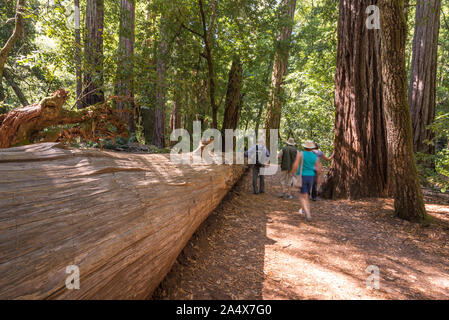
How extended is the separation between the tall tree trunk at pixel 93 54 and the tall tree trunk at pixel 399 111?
6689mm

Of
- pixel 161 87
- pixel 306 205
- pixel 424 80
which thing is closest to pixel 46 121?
pixel 161 87

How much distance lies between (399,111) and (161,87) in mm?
6296

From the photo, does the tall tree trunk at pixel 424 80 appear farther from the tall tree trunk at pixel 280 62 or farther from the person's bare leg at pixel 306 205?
the person's bare leg at pixel 306 205

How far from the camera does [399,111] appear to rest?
13.5 feet

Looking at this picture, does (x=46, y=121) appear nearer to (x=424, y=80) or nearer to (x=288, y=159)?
(x=288, y=159)

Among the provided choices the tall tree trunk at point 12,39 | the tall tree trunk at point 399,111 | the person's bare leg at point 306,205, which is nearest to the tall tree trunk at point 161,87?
the tall tree trunk at point 12,39

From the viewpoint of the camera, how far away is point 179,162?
3918 mm

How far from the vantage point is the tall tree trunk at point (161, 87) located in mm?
7221

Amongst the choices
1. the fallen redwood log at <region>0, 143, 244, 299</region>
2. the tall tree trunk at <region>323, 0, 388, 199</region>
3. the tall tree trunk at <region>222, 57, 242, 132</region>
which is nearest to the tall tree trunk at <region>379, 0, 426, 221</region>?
the tall tree trunk at <region>323, 0, 388, 199</region>

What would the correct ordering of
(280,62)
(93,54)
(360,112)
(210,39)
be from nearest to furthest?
(360,112) → (93,54) → (210,39) → (280,62)

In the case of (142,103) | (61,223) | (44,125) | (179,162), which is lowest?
(61,223)
